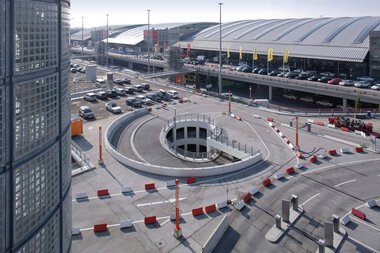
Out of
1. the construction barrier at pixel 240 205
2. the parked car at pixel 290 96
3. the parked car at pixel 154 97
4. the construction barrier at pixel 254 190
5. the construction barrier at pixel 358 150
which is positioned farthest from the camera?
the parked car at pixel 290 96

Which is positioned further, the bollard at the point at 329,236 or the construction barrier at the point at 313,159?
the construction barrier at the point at 313,159

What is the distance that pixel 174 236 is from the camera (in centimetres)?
1852

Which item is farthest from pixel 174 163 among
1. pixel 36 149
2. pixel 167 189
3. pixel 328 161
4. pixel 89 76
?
pixel 89 76

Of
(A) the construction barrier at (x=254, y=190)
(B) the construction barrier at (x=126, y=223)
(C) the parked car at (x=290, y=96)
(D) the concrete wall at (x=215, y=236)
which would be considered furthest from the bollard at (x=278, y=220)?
(C) the parked car at (x=290, y=96)

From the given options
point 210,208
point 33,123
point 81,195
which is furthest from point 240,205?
point 33,123

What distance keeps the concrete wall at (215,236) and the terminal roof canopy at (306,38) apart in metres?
60.3

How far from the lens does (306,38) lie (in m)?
81.7

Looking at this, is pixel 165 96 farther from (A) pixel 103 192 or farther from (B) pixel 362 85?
(B) pixel 362 85

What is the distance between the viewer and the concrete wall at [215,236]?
55.9ft

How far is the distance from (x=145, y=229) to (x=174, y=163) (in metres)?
11.8

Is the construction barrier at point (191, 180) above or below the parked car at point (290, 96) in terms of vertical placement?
below

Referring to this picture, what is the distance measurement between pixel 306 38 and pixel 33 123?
83.0 meters

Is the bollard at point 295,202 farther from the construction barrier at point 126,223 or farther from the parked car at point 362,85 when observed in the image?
the parked car at point 362,85

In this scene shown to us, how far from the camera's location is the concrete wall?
671 inches
